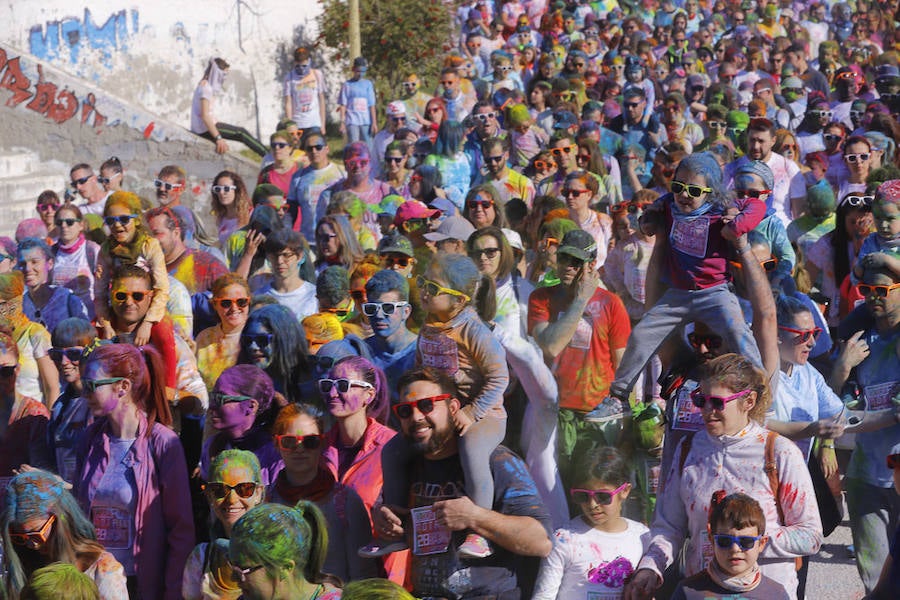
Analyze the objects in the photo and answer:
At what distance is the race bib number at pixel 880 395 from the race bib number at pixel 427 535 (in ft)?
8.17

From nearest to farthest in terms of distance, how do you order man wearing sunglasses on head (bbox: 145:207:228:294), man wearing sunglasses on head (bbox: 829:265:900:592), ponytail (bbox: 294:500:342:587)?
1. ponytail (bbox: 294:500:342:587)
2. man wearing sunglasses on head (bbox: 829:265:900:592)
3. man wearing sunglasses on head (bbox: 145:207:228:294)

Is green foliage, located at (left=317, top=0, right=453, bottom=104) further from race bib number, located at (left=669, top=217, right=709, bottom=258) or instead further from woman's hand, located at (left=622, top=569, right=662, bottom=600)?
woman's hand, located at (left=622, top=569, right=662, bottom=600)

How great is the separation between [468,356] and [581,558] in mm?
1097

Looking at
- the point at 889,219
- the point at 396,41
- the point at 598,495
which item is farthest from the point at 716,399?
the point at 396,41

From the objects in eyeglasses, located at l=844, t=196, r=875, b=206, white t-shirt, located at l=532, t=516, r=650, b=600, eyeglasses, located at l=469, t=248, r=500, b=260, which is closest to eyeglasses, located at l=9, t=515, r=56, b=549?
white t-shirt, located at l=532, t=516, r=650, b=600

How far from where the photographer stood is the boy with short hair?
453 cm

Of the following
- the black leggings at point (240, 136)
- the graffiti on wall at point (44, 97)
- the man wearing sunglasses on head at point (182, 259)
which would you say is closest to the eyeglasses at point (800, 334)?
the man wearing sunglasses on head at point (182, 259)

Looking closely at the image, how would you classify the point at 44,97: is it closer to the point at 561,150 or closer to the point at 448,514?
the point at 561,150

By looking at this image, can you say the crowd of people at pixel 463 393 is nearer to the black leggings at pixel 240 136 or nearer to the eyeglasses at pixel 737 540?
the eyeglasses at pixel 737 540

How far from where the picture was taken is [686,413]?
5289mm

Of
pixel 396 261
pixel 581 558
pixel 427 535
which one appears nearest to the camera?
pixel 427 535

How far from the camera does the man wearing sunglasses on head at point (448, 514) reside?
4.80 metres

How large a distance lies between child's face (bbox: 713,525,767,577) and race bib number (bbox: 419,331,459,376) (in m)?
1.72

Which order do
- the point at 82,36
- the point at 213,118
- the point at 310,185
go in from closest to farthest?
the point at 310,185 → the point at 213,118 → the point at 82,36
